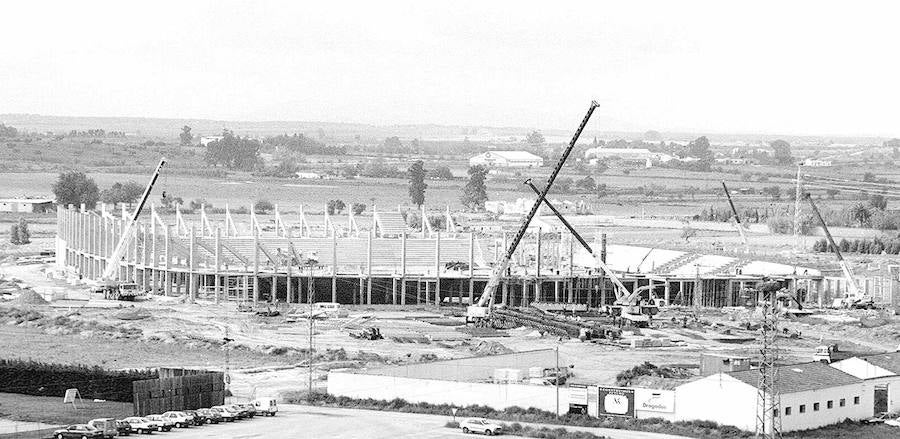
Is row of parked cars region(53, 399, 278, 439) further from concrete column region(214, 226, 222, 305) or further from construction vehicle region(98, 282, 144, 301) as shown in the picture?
concrete column region(214, 226, 222, 305)

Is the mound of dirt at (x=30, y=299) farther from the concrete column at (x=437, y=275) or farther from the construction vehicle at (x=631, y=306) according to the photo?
the construction vehicle at (x=631, y=306)

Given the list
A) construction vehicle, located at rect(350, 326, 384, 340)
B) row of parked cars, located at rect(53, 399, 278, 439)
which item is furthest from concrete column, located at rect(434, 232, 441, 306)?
row of parked cars, located at rect(53, 399, 278, 439)

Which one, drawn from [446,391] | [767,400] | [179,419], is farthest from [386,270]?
[767,400]

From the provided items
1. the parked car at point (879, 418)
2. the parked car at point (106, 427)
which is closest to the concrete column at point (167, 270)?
the parked car at point (106, 427)

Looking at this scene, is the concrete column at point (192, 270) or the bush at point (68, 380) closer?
the bush at point (68, 380)

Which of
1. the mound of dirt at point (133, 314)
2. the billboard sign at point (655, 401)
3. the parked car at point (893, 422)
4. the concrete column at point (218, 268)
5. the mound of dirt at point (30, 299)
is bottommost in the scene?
the parked car at point (893, 422)

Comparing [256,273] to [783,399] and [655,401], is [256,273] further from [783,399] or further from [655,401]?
[783,399]

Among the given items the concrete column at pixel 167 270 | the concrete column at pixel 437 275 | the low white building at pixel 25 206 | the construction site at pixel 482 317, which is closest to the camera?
the construction site at pixel 482 317
